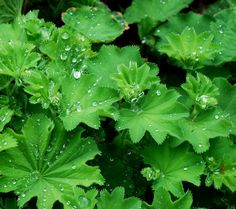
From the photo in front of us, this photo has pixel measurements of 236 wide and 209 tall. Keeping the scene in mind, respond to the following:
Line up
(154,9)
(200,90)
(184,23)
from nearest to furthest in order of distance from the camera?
(200,90) < (184,23) < (154,9)

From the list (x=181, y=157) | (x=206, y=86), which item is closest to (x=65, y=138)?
(x=181, y=157)

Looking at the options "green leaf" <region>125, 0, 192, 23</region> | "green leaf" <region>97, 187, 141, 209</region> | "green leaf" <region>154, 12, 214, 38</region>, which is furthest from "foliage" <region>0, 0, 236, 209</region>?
"green leaf" <region>125, 0, 192, 23</region>

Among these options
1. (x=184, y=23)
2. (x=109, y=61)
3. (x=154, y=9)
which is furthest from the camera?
(x=154, y=9)

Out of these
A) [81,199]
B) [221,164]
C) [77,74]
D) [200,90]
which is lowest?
[221,164]

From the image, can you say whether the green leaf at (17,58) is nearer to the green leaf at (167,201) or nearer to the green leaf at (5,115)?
the green leaf at (5,115)

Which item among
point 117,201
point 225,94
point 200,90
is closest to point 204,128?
point 200,90

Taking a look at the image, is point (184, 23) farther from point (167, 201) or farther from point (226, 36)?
point (167, 201)

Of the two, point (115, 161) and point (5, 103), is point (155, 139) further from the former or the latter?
point (5, 103)
